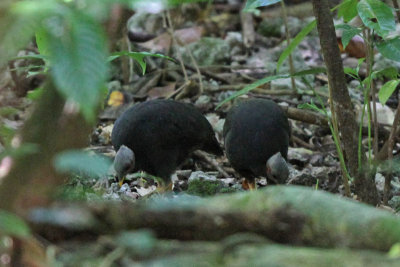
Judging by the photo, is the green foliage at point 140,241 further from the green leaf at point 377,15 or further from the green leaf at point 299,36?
the green leaf at point 299,36

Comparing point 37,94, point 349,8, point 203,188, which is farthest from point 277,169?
point 37,94

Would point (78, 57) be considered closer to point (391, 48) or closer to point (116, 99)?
point (391, 48)

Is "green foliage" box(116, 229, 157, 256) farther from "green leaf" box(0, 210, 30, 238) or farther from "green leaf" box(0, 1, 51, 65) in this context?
"green leaf" box(0, 1, 51, 65)

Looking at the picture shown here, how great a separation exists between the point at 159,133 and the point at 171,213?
12.4 feet

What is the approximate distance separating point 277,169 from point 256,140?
1.26 ft

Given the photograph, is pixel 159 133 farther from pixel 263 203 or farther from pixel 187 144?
pixel 263 203

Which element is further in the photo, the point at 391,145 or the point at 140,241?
the point at 391,145

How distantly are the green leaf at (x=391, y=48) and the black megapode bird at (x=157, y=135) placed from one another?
2.39 meters

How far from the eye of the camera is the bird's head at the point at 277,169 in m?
5.53

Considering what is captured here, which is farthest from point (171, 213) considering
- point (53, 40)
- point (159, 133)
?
point (159, 133)

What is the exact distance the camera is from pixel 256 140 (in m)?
5.84

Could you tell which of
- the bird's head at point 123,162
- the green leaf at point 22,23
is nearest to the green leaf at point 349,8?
the bird's head at point 123,162

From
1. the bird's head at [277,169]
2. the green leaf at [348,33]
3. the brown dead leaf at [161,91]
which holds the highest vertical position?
the green leaf at [348,33]

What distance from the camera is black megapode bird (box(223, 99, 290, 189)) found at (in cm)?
573
